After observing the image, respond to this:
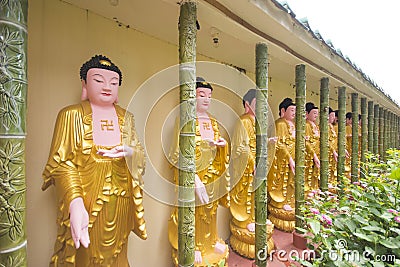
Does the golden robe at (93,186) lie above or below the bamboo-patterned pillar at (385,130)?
below

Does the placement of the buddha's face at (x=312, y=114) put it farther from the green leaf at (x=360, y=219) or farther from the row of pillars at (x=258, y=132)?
the green leaf at (x=360, y=219)

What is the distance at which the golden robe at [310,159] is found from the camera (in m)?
4.10

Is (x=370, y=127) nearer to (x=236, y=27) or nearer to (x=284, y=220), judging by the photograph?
(x=284, y=220)

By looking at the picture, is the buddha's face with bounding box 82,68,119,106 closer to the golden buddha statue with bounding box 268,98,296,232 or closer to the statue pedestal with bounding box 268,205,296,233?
the golden buddha statue with bounding box 268,98,296,232

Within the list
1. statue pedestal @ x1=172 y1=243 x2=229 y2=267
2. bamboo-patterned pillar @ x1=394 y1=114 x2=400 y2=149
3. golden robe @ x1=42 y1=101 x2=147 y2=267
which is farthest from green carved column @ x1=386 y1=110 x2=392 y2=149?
golden robe @ x1=42 y1=101 x2=147 y2=267

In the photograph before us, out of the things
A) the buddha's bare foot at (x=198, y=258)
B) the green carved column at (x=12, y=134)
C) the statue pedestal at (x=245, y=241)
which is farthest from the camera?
Result: the statue pedestal at (x=245, y=241)

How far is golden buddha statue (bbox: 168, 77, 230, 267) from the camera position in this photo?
93.6 inches

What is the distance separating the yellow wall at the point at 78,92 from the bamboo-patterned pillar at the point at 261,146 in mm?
816

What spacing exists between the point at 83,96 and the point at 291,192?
3.32 meters

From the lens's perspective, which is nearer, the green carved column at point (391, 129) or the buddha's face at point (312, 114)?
the buddha's face at point (312, 114)

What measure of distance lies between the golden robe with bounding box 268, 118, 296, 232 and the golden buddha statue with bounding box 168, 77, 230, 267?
134 cm

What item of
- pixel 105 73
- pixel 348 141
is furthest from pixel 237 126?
pixel 348 141

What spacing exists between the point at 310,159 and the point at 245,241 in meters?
1.94

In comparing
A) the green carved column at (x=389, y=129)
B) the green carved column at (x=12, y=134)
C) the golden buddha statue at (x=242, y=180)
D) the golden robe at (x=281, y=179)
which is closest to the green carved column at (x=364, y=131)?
the golden robe at (x=281, y=179)
